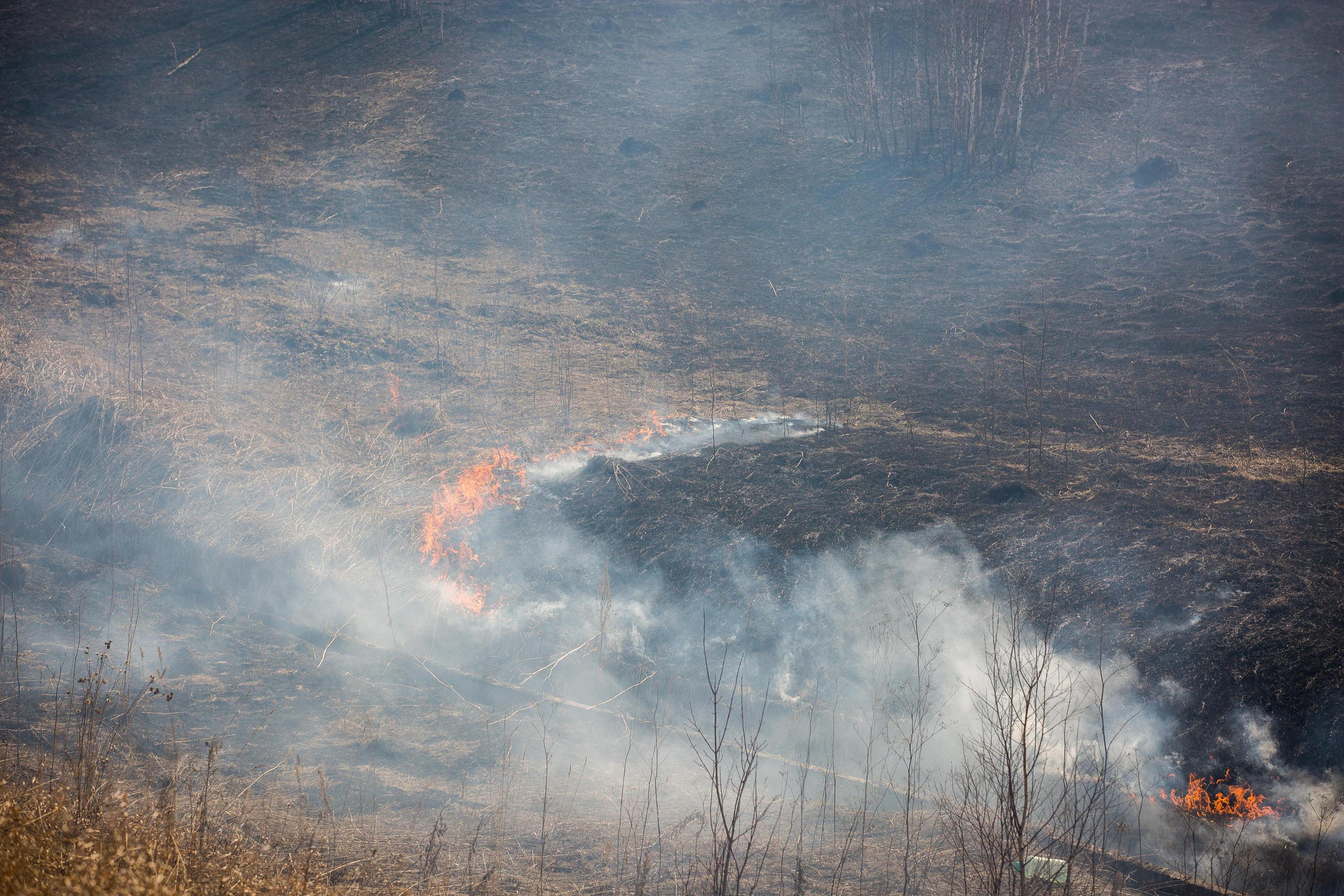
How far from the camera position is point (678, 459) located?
11891 millimetres

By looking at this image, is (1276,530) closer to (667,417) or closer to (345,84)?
(667,417)

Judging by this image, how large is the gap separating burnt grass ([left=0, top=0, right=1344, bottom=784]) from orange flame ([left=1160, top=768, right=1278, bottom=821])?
34 centimetres

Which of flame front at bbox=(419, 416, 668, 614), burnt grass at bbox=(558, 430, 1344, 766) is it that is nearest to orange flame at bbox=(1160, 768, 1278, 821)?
burnt grass at bbox=(558, 430, 1344, 766)

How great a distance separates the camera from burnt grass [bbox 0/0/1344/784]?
10047mm

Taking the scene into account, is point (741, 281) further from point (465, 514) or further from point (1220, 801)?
point (1220, 801)

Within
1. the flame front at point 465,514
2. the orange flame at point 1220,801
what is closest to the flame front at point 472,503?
the flame front at point 465,514

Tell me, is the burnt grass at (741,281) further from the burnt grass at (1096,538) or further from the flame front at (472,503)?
the flame front at (472,503)

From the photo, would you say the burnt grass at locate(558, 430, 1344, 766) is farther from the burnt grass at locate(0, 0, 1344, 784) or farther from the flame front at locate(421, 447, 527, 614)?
the flame front at locate(421, 447, 527, 614)

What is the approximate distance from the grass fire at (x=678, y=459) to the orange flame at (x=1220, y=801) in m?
0.03

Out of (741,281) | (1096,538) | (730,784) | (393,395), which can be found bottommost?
(730,784)

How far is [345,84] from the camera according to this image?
850 inches

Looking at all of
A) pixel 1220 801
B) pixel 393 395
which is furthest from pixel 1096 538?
pixel 393 395

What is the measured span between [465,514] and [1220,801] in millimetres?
8254

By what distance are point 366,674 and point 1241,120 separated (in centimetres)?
2058
